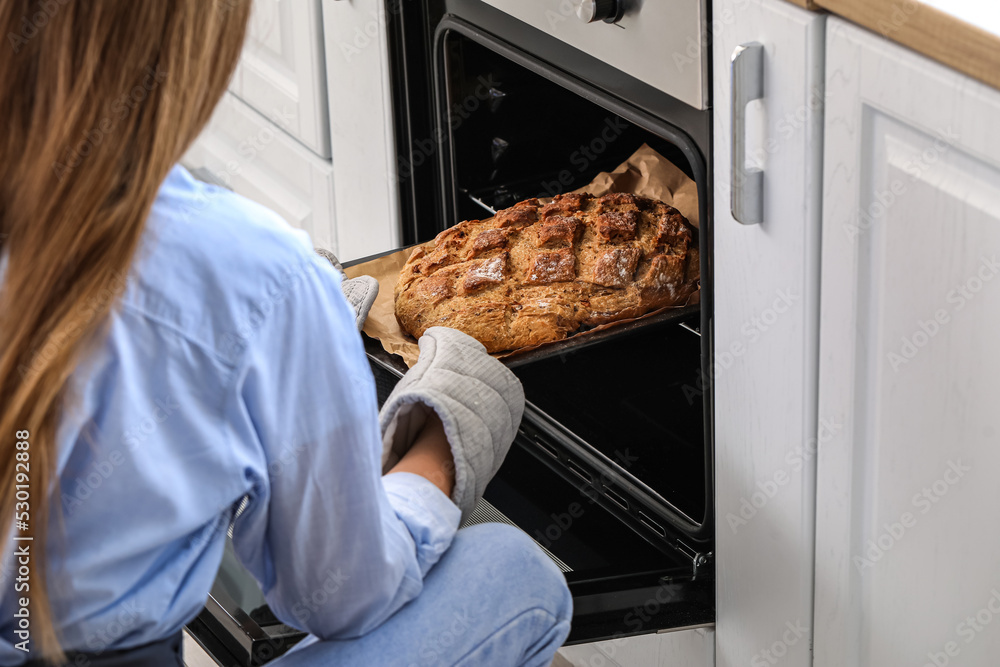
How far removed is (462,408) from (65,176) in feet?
1.56

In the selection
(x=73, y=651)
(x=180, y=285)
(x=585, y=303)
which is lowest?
(x=585, y=303)

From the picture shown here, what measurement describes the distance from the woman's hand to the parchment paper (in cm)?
30

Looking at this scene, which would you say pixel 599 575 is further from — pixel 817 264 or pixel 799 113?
pixel 799 113

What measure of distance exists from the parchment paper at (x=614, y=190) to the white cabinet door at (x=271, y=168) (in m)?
0.32

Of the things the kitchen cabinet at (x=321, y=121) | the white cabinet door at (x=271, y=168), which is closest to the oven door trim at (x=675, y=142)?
the kitchen cabinet at (x=321, y=121)

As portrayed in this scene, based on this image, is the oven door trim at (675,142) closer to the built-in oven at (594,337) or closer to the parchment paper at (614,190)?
the built-in oven at (594,337)

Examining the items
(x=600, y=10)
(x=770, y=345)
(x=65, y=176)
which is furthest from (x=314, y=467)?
(x=600, y=10)

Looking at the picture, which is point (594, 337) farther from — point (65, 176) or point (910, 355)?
point (65, 176)

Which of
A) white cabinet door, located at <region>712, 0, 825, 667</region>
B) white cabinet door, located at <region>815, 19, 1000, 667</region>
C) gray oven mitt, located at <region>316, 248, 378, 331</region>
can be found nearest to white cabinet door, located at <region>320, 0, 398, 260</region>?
gray oven mitt, located at <region>316, 248, 378, 331</region>

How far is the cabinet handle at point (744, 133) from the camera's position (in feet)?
3.15

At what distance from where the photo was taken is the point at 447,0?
1.44 metres

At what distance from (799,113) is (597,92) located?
0.32 metres

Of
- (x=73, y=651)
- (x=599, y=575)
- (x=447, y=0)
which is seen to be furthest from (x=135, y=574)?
(x=447, y=0)

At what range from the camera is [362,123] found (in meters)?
1.66
